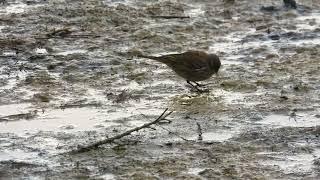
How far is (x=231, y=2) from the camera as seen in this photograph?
14.2m

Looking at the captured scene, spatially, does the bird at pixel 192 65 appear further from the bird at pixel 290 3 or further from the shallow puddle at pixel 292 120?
the bird at pixel 290 3

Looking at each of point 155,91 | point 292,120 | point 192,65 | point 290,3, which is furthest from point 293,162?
point 290,3

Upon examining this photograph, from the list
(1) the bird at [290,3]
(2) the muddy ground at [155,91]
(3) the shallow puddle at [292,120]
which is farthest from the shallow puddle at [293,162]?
(1) the bird at [290,3]

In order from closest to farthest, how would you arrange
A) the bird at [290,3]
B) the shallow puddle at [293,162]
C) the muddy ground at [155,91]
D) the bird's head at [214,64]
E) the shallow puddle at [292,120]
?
the shallow puddle at [293,162] → the muddy ground at [155,91] → the shallow puddle at [292,120] → the bird's head at [214,64] → the bird at [290,3]

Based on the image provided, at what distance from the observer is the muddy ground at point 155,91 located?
21.3 feet

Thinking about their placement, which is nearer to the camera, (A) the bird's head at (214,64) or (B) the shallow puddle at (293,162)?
(B) the shallow puddle at (293,162)

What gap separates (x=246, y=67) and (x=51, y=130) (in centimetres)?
350

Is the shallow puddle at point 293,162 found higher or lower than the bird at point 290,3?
higher

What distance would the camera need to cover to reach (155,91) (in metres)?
8.86

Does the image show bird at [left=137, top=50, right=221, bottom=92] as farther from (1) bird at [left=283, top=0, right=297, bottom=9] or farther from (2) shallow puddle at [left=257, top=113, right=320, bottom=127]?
(1) bird at [left=283, top=0, right=297, bottom=9]

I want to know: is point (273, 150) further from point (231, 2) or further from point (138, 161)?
point (231, 2)

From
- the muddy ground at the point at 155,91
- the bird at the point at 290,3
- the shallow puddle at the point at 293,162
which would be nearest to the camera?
the shallow puddle at the point at 293,162

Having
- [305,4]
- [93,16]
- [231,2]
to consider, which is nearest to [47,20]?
[93,16]

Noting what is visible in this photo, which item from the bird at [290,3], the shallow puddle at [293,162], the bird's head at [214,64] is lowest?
the bird at [290,3]
